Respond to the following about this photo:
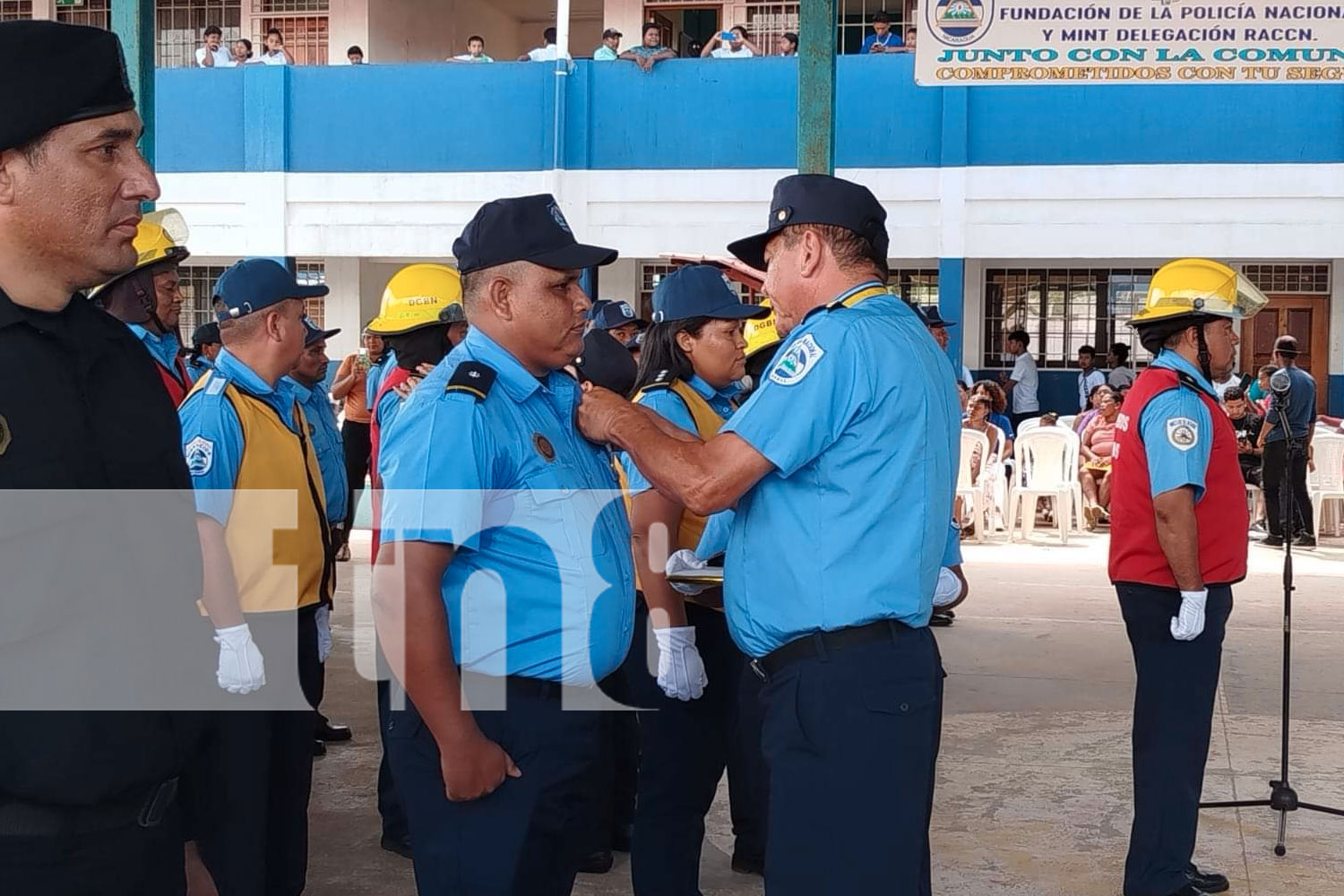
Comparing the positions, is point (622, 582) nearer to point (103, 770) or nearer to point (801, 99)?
point (103, 770)

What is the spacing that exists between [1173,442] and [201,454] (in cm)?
272

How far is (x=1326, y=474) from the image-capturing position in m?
14.0

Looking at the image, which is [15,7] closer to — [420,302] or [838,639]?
[420,302]

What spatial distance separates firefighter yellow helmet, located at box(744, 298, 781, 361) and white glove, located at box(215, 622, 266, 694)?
2275mm

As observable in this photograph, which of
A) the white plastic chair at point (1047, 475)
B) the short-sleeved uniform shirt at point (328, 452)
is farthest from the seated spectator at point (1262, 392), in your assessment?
the short-sleeved uniform shirt at point (328, 452)

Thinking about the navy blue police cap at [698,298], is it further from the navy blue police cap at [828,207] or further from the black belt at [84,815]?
the black belt at [84,815]

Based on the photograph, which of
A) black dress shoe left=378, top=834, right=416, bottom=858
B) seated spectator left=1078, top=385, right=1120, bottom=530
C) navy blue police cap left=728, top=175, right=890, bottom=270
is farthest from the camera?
seated spectator left=1078, top=385, right=1120, bottom=530

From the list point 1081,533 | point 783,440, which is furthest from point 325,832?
point 1081,533

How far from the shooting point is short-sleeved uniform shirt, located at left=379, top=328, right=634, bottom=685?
2570mm

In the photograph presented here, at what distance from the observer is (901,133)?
17422 millimetres

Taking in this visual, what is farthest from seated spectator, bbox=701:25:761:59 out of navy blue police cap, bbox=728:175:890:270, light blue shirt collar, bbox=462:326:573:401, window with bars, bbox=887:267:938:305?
light blue shirt collar, bbox=462:326:573:401

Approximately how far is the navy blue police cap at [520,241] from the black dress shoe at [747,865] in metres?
2.56

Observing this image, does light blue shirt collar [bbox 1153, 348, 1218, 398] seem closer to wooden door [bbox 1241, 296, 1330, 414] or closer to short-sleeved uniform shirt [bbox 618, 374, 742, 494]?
short-sleeved uniform shirt [bbox 618, 374, 742, 494]

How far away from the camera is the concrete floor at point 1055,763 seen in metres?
4.67
